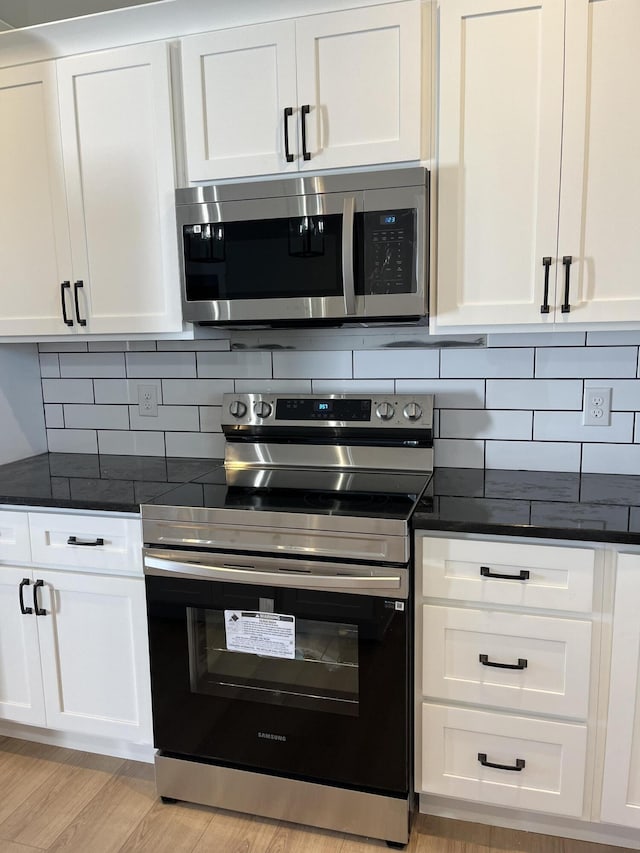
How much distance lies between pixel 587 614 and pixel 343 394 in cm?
101

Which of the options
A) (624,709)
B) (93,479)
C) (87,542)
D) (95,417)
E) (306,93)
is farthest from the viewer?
(95,417)

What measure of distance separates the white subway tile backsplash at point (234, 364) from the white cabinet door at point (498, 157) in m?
0.75

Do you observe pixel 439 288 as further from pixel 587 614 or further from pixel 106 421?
pixel 106 421

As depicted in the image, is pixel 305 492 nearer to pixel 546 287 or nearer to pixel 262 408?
pixel 262 408

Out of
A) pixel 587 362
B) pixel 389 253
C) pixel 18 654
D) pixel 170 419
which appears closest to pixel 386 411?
pixel 389 253

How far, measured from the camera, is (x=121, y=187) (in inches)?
77.4

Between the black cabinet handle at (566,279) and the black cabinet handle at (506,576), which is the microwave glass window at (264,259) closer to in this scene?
the black cabinet handle at (566,279)

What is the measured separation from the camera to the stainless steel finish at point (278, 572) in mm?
1559

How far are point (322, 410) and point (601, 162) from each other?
1083 millimetres

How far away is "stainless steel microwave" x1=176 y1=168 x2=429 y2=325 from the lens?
67.2 inches

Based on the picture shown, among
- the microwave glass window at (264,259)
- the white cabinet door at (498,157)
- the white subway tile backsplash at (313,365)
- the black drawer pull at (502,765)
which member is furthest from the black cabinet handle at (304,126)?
the black drawer pull at (502,765)

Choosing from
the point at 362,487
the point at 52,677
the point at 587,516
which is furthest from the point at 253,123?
the point at 52,677

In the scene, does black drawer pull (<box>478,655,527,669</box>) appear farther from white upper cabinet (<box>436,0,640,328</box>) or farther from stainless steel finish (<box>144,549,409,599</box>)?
white upper cabinet (<box>436,0,640,328</box>)

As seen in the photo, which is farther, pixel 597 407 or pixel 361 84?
pixel 597 407
